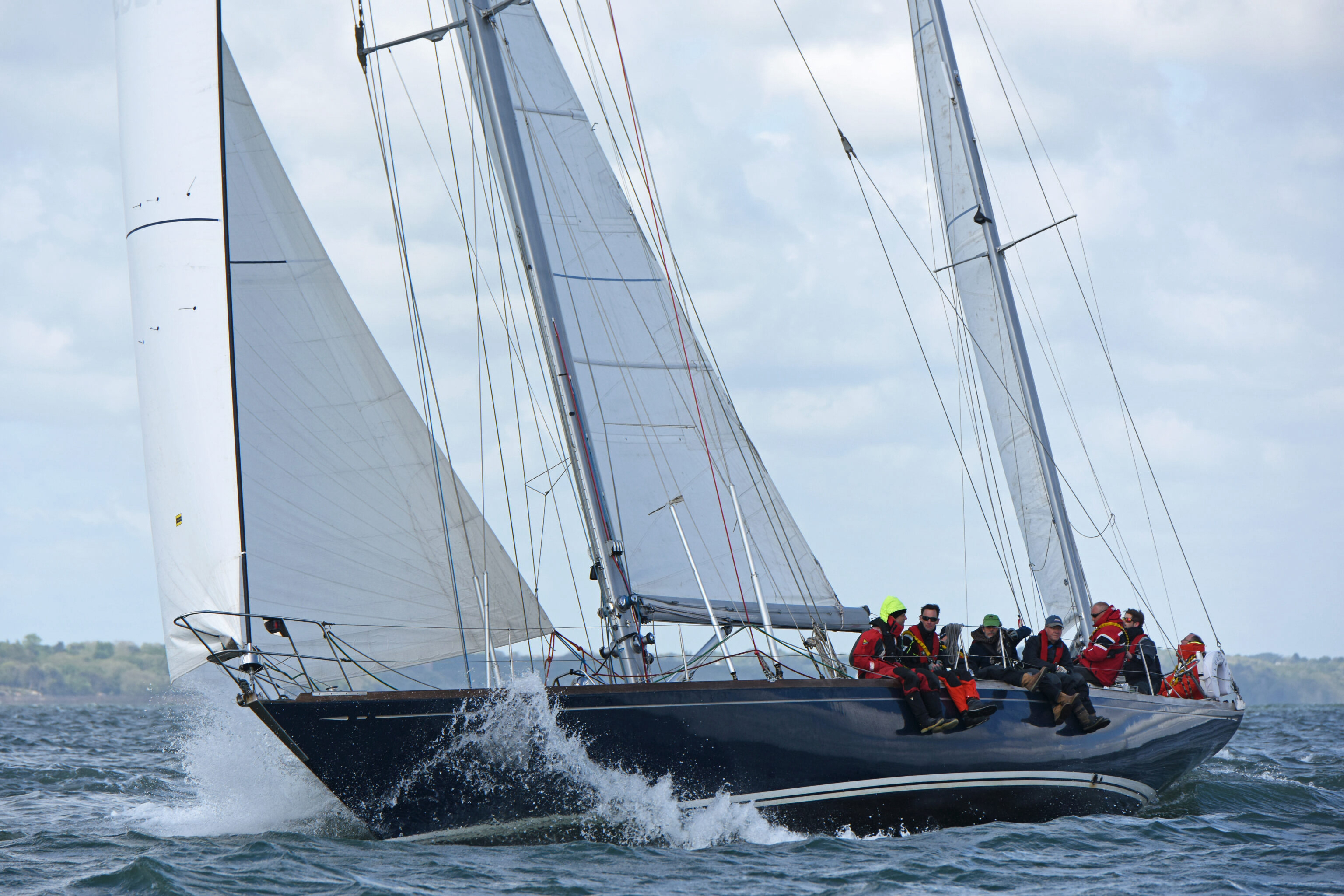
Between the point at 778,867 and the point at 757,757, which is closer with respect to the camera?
the point at 778,867

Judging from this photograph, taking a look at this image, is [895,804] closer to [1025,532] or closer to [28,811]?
[1025,532]

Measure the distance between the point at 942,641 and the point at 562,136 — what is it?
4.96 meters

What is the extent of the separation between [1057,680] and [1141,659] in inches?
74.1

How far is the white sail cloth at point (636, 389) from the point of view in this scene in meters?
9.94

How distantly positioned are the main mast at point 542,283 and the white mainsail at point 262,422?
0.65 m

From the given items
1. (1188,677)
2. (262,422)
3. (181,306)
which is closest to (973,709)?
(1188,677)

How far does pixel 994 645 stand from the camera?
10312 millimetres

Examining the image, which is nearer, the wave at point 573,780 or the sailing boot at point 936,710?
the wave at point 573,780

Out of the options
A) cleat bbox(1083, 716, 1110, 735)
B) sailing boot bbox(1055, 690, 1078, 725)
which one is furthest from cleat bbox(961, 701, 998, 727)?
cleat bbox(1083, 716, 1110, 735)

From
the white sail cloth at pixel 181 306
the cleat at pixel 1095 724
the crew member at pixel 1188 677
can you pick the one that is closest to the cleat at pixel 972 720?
the cleat at pixel 1095 724

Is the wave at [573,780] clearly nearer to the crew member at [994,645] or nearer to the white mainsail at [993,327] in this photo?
the crew member at [994,645]

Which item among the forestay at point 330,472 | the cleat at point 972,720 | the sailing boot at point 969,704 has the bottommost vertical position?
the cleat at point 972,720

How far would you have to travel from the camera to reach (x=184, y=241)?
8219mm

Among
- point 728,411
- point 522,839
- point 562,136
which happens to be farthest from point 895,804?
point 562,136
